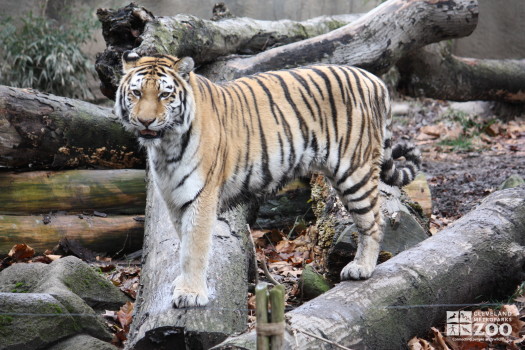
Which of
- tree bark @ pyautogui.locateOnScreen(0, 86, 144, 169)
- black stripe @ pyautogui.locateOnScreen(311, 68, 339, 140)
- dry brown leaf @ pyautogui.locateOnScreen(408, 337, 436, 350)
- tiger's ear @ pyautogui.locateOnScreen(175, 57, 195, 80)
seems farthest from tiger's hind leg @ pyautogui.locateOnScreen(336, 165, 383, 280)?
tree bark @ pyautogui.locateOnScreen(0, 86, 144, 169)

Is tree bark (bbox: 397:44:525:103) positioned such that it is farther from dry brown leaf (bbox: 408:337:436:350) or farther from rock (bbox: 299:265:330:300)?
dry brown leaf (bbox: 408:337:436:350)

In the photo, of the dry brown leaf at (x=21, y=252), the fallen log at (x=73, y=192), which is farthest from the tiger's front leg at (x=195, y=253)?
the fallen log at (x=73, y=192)

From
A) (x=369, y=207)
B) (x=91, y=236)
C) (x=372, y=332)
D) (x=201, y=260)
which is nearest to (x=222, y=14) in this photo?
(x=91, y=236)

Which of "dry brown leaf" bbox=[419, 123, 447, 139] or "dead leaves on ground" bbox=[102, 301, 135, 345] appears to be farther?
"dry brown leaf" bbox=[419, 123, 447, 139]

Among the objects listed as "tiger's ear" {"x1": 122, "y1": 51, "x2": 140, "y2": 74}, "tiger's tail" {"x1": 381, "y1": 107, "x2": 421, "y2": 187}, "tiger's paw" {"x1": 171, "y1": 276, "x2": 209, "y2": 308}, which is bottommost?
"tiger's paw" {"x1": 171, "y1": 276, "x2": 209, "y2": 308}

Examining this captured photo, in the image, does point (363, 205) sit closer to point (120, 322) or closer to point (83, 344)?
point (120, 322)

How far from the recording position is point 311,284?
16.5 feet

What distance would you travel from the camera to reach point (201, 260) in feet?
12.7

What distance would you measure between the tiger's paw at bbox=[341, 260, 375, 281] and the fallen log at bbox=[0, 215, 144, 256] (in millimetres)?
2973

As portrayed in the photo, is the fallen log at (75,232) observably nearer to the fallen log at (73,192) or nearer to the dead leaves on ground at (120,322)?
the fallen log at (73,192)

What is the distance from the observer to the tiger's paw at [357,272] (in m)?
4.23

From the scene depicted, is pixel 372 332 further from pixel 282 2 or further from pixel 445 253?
pixel 282 2

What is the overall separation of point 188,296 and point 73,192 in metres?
3.20

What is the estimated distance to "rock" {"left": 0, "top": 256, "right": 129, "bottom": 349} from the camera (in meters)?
4.07
